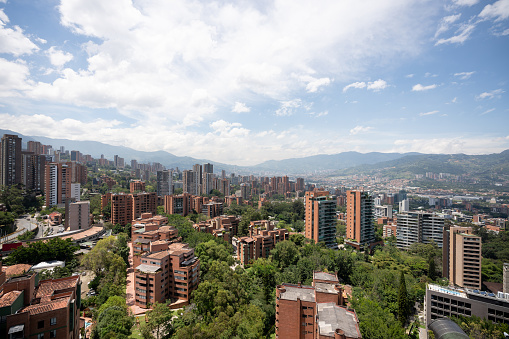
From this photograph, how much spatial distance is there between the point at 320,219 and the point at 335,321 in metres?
14.8

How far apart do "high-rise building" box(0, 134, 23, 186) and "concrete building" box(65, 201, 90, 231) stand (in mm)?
11857

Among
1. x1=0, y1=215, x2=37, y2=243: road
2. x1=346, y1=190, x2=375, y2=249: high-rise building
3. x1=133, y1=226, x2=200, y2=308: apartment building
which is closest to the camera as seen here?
x1=133, y1=226, x2=200, y2=308: apartment building

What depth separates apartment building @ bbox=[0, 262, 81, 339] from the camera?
5.48 m

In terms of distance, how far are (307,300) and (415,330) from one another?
754 cm

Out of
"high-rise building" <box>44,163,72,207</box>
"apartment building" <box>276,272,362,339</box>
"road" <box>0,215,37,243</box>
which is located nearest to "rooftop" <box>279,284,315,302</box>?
"apartment building" <box>276,272,362,339</box>

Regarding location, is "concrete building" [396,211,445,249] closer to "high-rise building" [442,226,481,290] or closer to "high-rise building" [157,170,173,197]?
"high-rise building" [442,226,481,290]

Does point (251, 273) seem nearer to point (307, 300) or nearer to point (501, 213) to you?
point (307, 300)

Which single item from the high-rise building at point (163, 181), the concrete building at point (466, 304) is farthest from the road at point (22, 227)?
the concrete building at point (466, 304)

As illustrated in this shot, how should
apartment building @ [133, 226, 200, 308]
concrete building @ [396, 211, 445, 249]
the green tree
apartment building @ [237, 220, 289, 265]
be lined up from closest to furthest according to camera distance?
the green tree, apartment building @ [133, 226, 200, 308], apartment building @ [237, 220, 289, 265], concrete building @ [396, 211, 445, 249]

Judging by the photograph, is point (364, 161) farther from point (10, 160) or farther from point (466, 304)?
point (10, 160)

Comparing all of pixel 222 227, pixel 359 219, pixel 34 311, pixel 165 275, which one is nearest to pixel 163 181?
pixel 222 227

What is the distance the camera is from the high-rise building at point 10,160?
28.0 m

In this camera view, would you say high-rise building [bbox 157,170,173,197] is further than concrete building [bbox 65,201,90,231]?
Yes

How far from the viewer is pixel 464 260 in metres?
16.7
